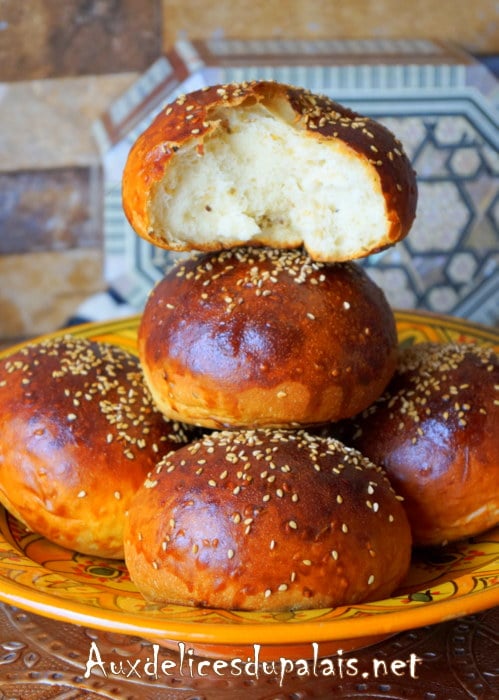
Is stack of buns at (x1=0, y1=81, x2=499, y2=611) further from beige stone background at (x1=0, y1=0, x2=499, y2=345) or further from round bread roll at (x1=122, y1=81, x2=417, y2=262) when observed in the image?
beige stone background at (x1=0, y1=0, x2=499, y2=345)

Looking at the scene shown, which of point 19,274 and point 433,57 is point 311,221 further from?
point 19,274

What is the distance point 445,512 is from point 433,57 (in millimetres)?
2186

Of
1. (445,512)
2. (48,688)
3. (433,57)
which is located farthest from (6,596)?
(433,57)

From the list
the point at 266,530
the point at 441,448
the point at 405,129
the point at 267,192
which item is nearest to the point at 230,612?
the point at 266,530

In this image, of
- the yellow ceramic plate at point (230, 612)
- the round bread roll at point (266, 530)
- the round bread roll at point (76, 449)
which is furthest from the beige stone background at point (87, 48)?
the round bread roll at point (266, 530)

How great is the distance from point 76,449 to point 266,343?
1.35 ft

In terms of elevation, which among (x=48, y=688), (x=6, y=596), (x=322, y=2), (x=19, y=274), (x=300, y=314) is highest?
(x=322, y=2)

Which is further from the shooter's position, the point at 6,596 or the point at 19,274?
the point at 19,274

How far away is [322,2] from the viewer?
3.34m

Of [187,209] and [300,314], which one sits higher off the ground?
[187,209]

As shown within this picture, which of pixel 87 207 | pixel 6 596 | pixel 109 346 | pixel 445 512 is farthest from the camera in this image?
pixel 87 207

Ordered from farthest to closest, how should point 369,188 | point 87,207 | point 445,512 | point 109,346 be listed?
point 87,207
point 109,346
point 445,512
point 369,188

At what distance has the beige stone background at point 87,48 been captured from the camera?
10.8 ft

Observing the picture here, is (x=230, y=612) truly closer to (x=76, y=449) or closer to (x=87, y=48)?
(x=76, y=449)
